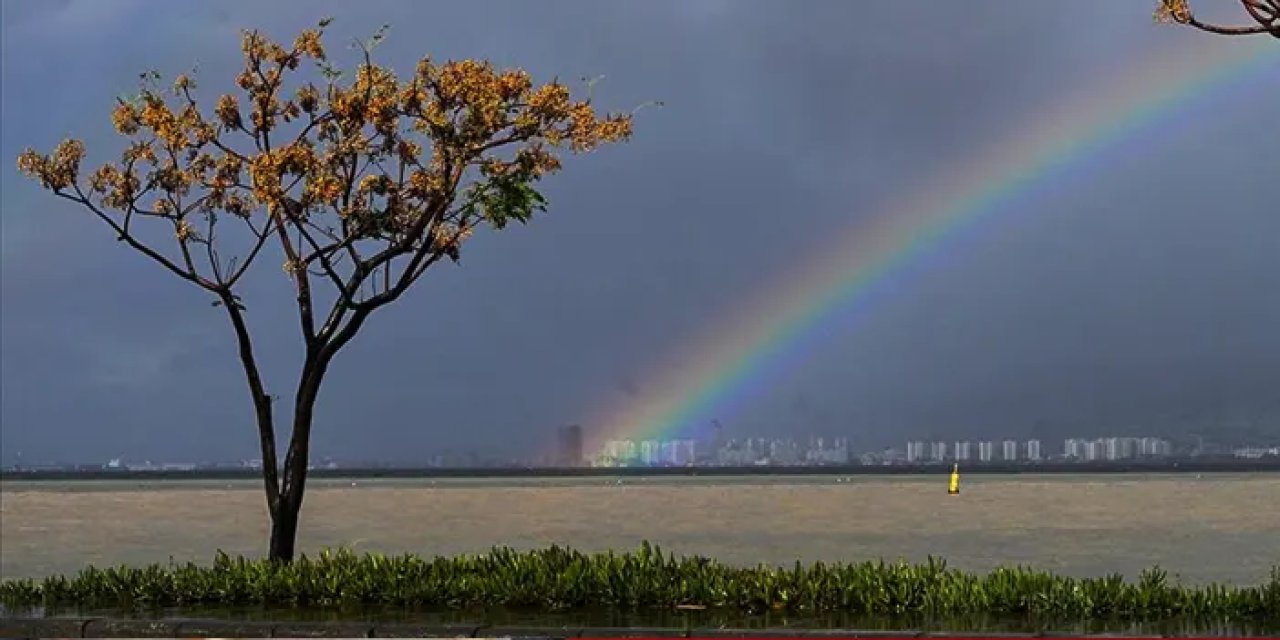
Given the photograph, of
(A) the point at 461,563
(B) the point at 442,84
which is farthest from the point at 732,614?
(B) the point at 442,84

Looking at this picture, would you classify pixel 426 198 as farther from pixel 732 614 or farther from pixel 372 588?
pixel 732 614

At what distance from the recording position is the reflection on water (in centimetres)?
1955

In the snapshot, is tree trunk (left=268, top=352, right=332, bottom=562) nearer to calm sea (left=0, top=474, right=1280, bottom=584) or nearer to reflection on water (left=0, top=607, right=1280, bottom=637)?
reflection on water (left=0, top=607, right=1280, bottom=637)

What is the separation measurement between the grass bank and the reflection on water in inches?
22.1

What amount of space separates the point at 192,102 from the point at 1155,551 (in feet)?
98.2

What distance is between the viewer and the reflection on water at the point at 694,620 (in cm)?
1955

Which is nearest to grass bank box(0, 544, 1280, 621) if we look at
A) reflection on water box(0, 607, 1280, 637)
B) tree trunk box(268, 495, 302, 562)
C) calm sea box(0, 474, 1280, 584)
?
reflection on water box(0, 607, 1280, 637)

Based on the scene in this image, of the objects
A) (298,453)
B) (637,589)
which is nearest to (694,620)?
(637,589)

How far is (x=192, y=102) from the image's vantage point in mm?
26516

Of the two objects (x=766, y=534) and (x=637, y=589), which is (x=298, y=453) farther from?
(x=766, y=534)

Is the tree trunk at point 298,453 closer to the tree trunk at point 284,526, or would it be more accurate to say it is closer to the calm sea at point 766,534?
the tree trunk at point 284,526

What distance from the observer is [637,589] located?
73.9 ft

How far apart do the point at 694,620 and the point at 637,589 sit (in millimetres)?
1991

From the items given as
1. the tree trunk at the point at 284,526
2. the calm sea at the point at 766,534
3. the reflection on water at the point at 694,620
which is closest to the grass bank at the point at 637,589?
the reflection on water at the point at 694,620
